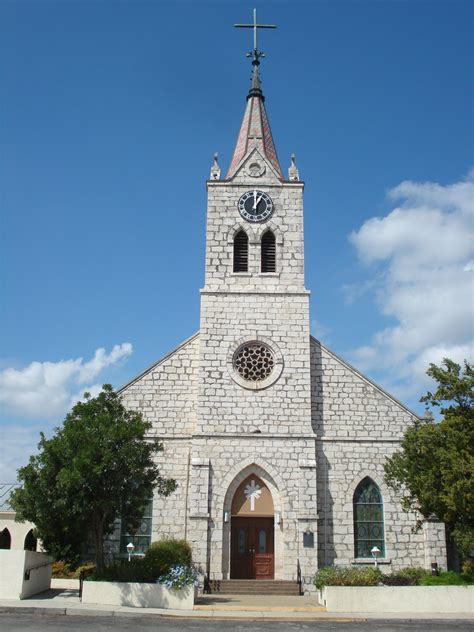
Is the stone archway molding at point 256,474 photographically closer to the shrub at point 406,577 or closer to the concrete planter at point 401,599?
the shrub at point 406,577

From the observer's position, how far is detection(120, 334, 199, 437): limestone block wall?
1057 inches

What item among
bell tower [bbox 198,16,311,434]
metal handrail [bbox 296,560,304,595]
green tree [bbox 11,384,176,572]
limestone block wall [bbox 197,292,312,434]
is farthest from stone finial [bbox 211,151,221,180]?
metal handrail [bbox 296,560,304,595]

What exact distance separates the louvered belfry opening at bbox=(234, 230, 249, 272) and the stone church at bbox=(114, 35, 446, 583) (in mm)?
48

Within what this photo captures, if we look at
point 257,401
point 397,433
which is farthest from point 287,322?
point 397,433

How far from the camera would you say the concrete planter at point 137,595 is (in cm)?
1919

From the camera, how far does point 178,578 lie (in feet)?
63.8

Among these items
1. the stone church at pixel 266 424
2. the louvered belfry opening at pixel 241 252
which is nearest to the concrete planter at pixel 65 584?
the stone church at pixel 266 424

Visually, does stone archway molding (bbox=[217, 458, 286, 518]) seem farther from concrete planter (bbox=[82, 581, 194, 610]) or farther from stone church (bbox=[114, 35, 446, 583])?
concrete planter (bbox=[82, 581, 194, 610])

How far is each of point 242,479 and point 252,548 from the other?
2.66 m

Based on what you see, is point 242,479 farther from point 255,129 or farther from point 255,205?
point 255,129

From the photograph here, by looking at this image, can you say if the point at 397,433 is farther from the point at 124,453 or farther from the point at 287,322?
the point at 124,453

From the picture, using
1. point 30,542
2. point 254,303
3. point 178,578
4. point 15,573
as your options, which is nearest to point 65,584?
point 15,573

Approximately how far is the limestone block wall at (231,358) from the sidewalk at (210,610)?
24.5 feet

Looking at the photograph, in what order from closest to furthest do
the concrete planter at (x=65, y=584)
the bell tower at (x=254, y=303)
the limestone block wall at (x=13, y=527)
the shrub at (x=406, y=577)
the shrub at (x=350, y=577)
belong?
the shrub at (x=350, y=577), the shrub at (x=406, y=577), the concrete planter at (x=65, y=584), the bell tower at (x=254, y=303), the limestone block wall at (x=13, y=527)
